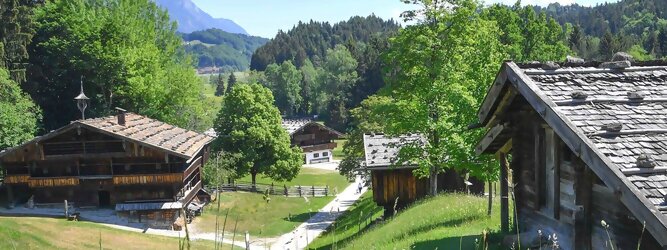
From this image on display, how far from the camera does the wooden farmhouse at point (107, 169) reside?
3697cm

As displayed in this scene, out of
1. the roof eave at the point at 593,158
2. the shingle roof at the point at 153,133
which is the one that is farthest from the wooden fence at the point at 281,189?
the roof eave at the point at 593,158

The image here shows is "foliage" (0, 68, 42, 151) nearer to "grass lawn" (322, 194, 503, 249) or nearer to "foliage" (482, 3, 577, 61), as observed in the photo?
"grass lawn" (322, 194, 503, 249)

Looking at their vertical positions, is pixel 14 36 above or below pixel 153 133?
above

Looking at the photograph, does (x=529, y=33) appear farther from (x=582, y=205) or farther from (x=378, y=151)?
(x=582, y=205)

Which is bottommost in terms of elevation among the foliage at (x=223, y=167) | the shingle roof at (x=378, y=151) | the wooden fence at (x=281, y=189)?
the wooden fence at (x=281, y=189)

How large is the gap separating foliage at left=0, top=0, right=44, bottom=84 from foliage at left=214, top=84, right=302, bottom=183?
1659 centimetres

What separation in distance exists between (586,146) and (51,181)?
3649 cm

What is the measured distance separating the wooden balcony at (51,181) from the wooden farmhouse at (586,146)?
31.9 metres

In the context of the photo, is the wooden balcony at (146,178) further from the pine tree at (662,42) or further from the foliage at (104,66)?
the pine tree at (662,42)

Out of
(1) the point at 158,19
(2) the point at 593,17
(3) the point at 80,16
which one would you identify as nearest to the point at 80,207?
(3) the point at 80,16

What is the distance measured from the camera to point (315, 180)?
66.1 metres

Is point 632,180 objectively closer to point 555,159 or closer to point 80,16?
point 555,159

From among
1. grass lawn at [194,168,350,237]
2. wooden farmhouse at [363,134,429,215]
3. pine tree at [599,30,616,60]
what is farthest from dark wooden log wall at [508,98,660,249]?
pine tree at [599,30,616,60]

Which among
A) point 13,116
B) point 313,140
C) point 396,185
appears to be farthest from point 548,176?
point 313,140
